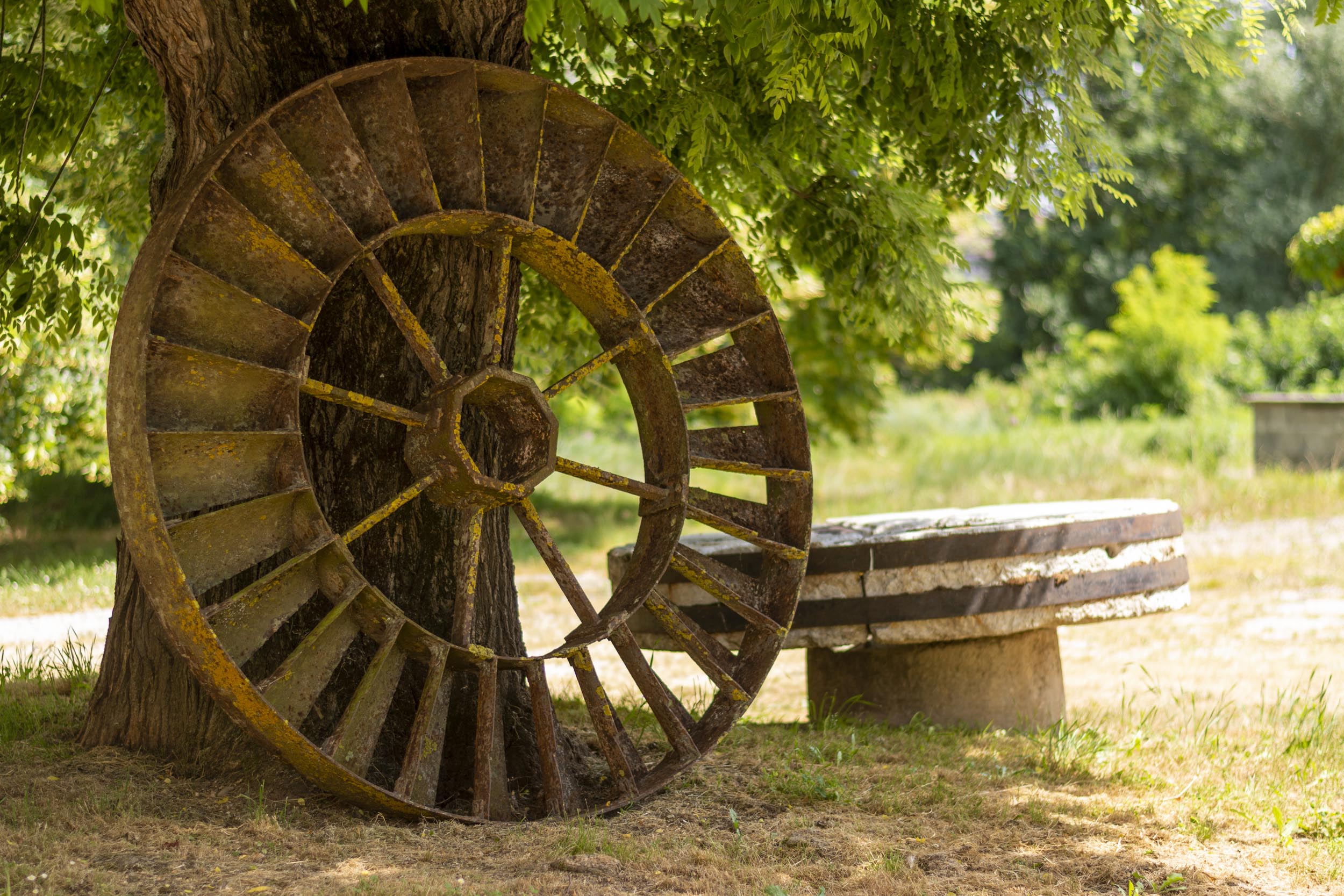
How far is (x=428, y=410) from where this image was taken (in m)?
3.99

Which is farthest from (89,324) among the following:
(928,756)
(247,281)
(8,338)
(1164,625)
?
(1164,625)

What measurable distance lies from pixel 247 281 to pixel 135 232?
325 centimetres

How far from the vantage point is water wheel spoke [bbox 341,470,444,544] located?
3779mm

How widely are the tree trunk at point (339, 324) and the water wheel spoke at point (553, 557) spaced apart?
359mm

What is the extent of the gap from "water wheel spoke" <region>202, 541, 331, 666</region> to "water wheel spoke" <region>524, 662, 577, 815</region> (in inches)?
33.2

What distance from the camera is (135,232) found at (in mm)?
6336

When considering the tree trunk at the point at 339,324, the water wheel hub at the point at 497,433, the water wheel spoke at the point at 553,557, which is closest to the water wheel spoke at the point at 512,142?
the tree trunk at the point at 339,324

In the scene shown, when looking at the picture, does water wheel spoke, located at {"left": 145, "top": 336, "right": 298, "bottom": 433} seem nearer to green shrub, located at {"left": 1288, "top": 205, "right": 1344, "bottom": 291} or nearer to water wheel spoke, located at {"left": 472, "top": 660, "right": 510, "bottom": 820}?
water wheel spoke, located at {"left": 472, "top": 660, "right": 510, "bottom": 820}

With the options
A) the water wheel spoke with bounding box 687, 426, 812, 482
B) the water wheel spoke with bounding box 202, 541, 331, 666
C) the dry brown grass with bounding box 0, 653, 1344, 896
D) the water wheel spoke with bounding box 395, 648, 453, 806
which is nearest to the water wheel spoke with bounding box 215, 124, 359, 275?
the water wheel spoke with bounding box 202, 541, 331, 666

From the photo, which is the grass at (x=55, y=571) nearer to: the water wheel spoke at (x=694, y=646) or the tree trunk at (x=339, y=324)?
the tree trunk at (x=339, y=324)

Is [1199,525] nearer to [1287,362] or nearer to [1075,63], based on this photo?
[1075,63]

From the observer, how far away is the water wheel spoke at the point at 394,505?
378 cm

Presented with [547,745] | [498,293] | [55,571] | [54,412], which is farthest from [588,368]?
[55,571]

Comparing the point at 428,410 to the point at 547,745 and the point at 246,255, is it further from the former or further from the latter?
the point at 547,745
